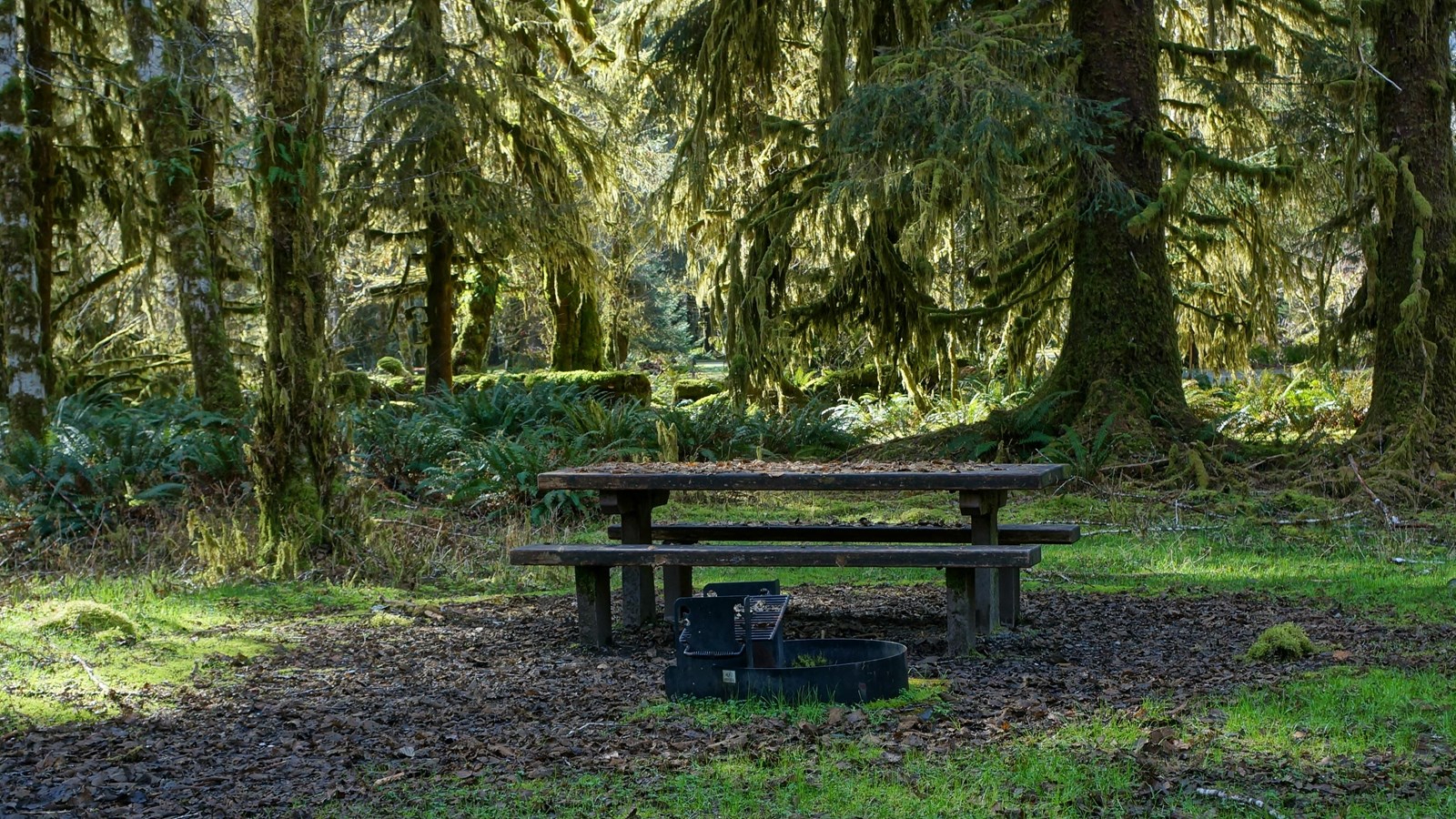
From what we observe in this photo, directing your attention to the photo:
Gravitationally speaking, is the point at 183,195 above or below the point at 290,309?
above

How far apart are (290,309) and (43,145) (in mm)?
6437

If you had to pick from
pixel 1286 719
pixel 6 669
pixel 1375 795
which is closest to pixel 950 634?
pixel 1286 719

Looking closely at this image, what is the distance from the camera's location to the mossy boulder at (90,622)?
621 centimetres

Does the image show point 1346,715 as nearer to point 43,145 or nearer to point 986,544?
point 986,544

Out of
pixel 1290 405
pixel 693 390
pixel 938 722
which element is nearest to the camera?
pixel 938 722

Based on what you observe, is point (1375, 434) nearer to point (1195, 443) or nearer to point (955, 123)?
point (1195, 443)

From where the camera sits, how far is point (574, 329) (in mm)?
21391

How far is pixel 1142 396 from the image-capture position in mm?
11953

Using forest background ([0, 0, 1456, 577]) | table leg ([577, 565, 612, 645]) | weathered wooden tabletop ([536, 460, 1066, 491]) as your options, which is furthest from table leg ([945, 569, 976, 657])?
forest background ([0, 0, 1456, 577])

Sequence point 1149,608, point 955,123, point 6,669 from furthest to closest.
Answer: point 955,123, point 1149,608, point 6,669

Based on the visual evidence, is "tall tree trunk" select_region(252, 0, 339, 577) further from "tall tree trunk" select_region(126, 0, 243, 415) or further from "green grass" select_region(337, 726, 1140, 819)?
"green grass" select_region(337, 726, 1140, 819)

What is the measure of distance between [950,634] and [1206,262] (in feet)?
36.5

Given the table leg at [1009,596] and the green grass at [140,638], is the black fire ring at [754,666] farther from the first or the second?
the green grass at [140,638]

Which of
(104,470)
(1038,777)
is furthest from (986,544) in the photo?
(104,470)
